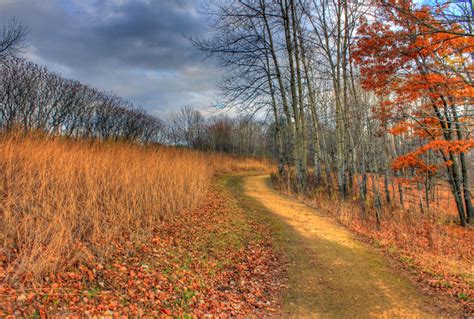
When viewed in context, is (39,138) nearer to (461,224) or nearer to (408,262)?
(408,262)

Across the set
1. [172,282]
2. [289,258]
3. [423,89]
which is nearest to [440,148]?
[423,89]

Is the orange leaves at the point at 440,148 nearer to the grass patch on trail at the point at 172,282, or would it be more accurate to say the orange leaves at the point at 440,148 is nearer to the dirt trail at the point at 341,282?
the dirt trail at the point at 341,282

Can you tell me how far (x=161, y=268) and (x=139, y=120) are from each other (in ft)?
59.0

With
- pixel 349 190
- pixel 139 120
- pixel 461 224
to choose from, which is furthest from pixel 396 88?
pixel 139 120

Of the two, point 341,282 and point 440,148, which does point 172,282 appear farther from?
point 440,148

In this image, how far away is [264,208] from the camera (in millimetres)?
9695

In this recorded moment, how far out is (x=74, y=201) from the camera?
521 centimetres

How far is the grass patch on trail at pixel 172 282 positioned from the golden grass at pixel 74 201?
0.31 metres

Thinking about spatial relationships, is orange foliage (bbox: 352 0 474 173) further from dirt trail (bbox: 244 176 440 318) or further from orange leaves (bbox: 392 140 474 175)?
dirt trail (bbox: 244 176 440 318)

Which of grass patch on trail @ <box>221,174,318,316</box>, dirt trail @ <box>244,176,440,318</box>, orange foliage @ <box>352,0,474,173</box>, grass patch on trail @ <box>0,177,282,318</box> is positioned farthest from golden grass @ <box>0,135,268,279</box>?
orange foliage @ <box>352,0,474,173</box>

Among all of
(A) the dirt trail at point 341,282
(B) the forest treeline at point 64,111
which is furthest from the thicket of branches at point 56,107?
(A) the dirt trail at point 341,282

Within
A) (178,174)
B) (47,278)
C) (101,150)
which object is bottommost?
(47,278)

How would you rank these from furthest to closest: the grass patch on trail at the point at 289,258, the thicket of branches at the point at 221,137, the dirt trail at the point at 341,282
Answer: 1. the thicket of branches at the point at 221,137
2. the grass patch on trail at the point at 289,258
3. the dirt trail at the point at 341,282

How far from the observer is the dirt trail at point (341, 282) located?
13.7 ft
